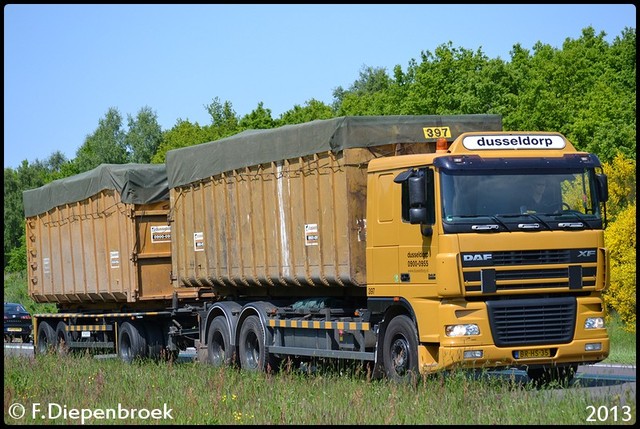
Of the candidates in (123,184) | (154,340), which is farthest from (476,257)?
(123,184)

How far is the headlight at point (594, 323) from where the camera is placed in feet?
50.7

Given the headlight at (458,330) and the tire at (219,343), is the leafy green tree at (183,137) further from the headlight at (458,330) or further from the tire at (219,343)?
the headlight at (458,330)

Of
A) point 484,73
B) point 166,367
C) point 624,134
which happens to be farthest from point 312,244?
point 484,73

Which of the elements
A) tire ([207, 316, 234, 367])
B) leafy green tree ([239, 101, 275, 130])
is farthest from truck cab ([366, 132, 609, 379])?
leafy green tree ([239, 101, 275, 130])

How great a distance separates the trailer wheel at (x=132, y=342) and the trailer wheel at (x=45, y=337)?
3998 mm

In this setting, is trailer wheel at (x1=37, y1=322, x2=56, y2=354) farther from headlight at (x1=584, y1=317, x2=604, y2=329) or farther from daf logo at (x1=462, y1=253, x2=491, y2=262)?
headlight at (x1=584, y1=317, x2=604, y2=329)

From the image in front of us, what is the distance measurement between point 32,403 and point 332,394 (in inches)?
140

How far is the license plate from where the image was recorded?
15.1 metres

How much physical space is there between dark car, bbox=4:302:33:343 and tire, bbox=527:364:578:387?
2574cm

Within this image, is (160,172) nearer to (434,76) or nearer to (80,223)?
(80,223)

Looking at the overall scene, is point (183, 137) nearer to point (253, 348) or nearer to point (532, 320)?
point (253, 348)

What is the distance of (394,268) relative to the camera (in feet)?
Result: 52.5

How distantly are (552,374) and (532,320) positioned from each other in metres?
1.29

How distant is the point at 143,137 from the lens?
101 meters
